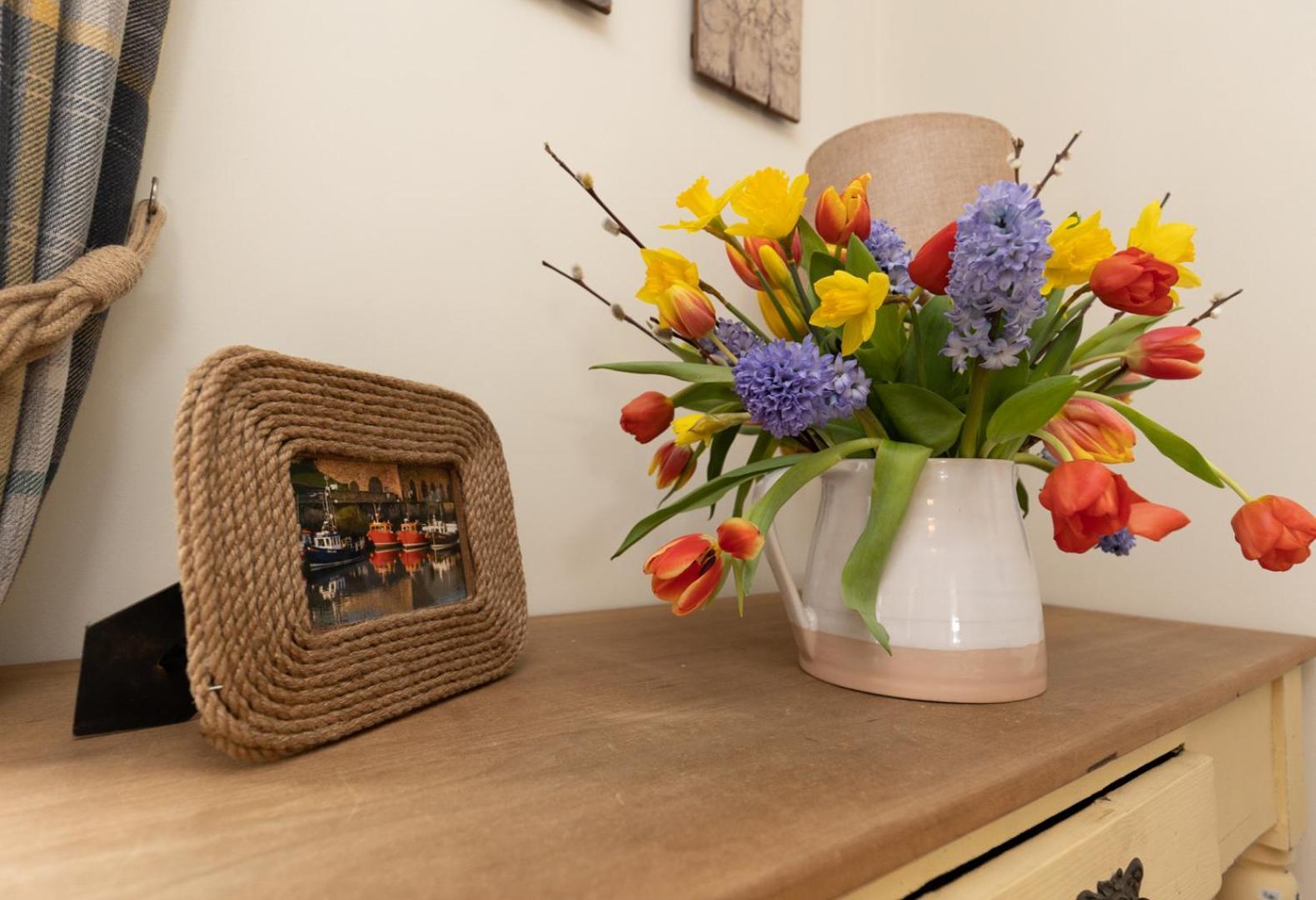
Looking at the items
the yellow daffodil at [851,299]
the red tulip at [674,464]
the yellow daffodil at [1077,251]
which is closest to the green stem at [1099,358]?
the yellow daffodil at [1077,251]

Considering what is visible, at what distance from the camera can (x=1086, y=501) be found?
439 mm

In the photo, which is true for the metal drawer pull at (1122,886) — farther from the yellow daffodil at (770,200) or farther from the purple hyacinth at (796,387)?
the yellow daffodil at (770,200)

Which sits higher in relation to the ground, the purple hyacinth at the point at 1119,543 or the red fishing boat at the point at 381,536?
the red fishing boat at the point at 381,536

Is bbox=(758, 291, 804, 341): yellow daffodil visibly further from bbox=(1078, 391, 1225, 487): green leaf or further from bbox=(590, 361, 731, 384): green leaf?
bbox=(1078, 391, 1225, 487): green leaf

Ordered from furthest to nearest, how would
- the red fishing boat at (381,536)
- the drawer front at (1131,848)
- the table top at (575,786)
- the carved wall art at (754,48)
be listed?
the carved wall art at (754,48), the red fishing boat at (381,536), the drawer front at (1131,848), the table top at (575,786)

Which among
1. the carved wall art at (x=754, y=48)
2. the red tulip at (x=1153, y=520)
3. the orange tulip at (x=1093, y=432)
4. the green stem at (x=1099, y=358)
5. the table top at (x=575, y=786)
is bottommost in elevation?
the table top at (x=575, y=786)

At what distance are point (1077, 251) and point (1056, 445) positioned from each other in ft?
0.45

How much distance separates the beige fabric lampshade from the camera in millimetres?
812

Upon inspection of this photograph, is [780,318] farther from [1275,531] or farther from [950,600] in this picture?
[1275,531]

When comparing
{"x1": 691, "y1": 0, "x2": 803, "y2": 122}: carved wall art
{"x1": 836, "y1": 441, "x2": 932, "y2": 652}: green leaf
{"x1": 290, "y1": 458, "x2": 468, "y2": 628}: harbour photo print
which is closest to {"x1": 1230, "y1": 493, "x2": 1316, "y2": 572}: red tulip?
{"x1": 836, "y1": 441, "x2": 932, "y2": 652}: green leaf

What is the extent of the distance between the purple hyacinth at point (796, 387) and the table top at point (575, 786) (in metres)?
0.20

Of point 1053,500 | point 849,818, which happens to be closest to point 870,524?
point 1053,500

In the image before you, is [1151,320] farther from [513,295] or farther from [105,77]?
[105,77]

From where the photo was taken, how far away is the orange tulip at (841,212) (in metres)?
0.55
